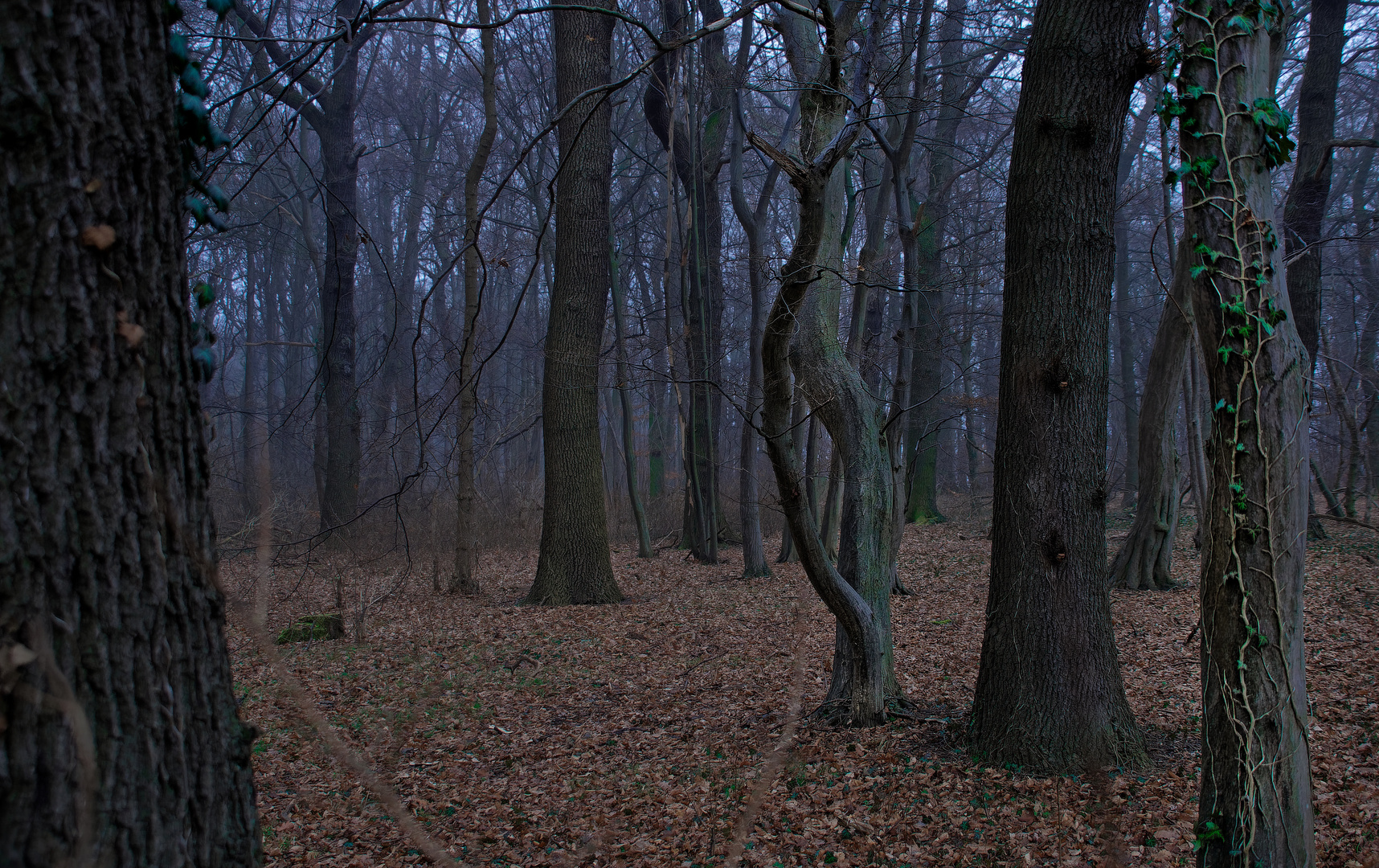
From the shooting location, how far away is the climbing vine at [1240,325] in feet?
8.49

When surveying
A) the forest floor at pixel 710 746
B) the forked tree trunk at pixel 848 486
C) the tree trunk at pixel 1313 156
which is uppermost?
the tree trunk at pixel 1313 156

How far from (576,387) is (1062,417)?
667cm

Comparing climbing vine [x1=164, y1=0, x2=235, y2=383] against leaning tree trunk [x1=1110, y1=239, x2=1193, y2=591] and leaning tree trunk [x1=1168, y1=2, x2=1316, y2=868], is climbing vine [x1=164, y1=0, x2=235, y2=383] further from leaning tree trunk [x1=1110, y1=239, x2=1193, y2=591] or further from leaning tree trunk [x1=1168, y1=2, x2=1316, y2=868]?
leaning tree trunk [x1=1110, y1=239, x2=1193, y2=591]

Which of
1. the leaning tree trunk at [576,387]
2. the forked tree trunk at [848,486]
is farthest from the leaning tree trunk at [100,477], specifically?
the leaning tree trunk at [576,387]

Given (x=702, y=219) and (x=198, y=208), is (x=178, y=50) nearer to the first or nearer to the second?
(x=198, y=208)

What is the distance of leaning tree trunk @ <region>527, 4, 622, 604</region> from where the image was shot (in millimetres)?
9820

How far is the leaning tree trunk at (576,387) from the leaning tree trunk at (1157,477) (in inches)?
244

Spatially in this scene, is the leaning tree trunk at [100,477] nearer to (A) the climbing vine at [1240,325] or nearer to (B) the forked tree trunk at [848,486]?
(B) the forked tree trunk at [848,486]

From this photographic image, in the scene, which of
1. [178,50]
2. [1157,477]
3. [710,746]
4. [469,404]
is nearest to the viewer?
[178,50]

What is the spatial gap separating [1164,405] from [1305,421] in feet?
23.2

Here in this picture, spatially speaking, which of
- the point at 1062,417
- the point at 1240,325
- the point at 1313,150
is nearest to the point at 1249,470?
the point at 1240,325

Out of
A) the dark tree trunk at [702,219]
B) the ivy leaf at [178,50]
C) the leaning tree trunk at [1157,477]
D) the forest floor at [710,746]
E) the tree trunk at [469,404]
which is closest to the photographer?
the ivy leaf at [178,50]

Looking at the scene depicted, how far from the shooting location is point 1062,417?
13.6ft

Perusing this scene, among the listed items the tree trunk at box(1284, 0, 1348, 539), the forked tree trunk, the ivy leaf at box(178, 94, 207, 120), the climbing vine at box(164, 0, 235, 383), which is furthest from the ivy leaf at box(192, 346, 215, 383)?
the tree trunk at box(1284, 0, 1348, 539)
